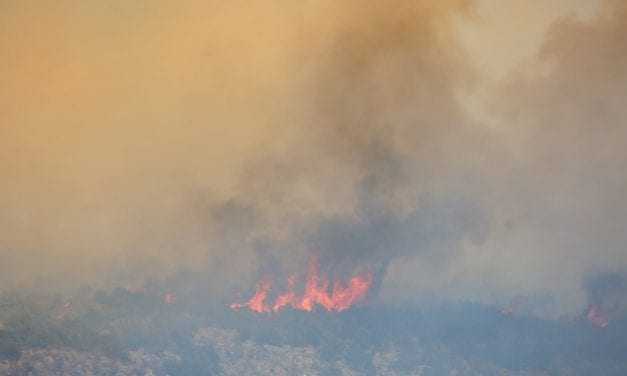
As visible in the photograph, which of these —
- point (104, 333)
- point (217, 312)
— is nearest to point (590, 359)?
→ point (217, 312)

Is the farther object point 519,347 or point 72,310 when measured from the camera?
point 519,347

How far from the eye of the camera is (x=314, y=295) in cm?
1881

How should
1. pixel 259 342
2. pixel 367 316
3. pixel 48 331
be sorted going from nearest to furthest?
pixel 48 331
pixel 259 342
pixel 367 316

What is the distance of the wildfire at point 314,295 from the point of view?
18.0 m

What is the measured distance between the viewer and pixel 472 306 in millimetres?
19859

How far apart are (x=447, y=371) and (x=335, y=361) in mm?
3349

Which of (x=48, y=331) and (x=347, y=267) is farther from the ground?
(x=347, y=267)

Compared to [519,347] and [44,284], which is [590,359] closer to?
[519,347]

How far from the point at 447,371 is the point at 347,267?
4231 millimetres

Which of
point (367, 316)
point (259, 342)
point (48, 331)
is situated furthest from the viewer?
point (367, 316)

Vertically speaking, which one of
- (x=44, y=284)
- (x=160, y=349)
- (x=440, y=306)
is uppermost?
(x=440, y=306)

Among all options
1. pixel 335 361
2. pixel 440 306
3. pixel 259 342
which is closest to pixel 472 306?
pixel 440 306

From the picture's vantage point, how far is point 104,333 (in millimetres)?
15734

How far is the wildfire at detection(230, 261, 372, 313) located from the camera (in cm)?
1797
